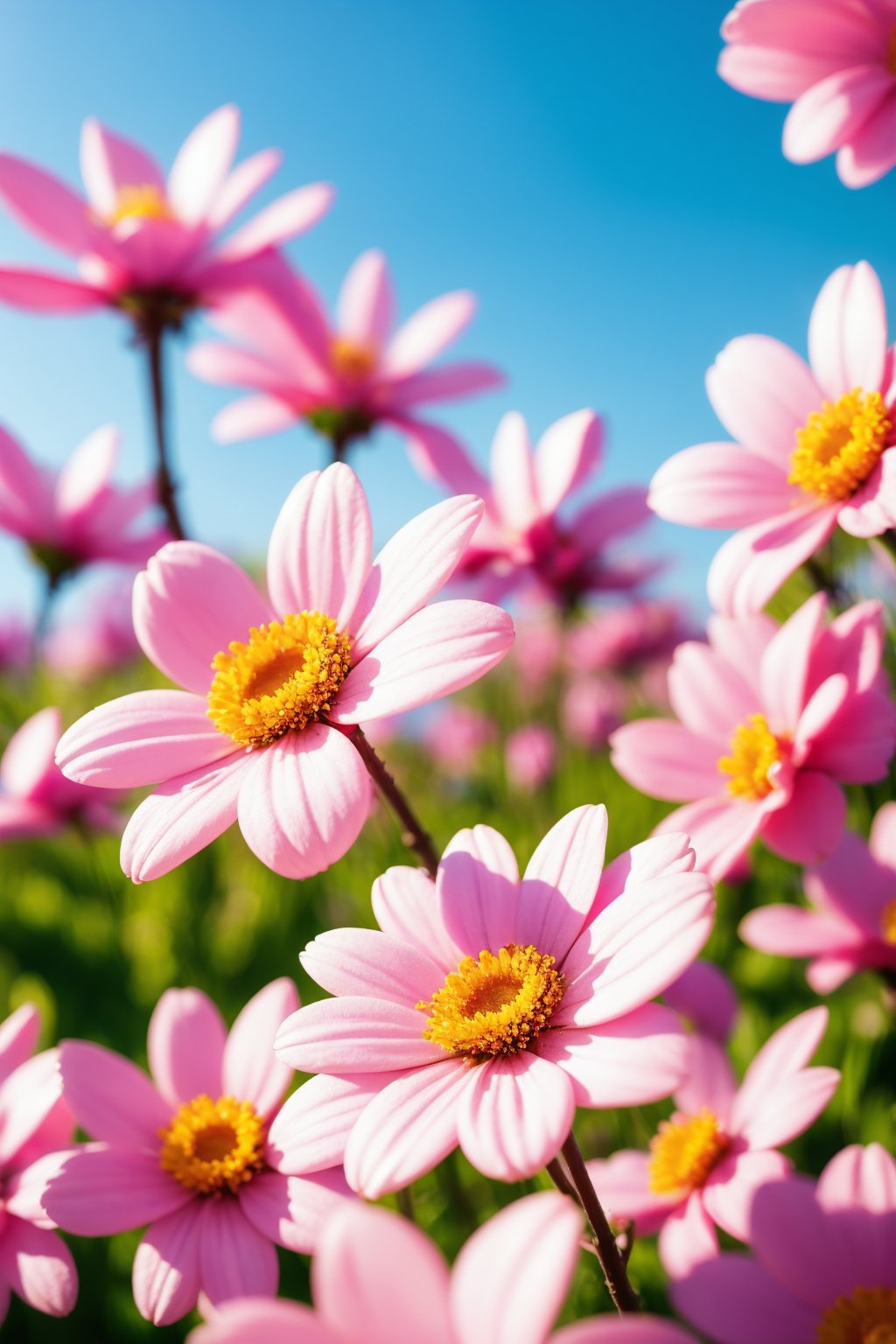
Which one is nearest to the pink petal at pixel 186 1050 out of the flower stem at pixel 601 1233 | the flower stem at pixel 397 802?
the flower stem at pixel 397 802

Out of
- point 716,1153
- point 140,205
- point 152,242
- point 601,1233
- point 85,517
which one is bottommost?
point 716,1153

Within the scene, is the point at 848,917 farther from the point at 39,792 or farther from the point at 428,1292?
the point at 39,792

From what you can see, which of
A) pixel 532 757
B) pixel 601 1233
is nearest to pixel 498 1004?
pixel 601 1233

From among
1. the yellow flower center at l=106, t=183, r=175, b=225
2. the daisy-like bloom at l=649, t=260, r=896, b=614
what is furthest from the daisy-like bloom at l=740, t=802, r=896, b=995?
the yellow flower center at l=106, t=183, r=175, b=225

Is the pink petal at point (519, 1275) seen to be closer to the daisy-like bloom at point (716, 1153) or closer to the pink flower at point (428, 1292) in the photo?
the pink flower at point (428, 1292)

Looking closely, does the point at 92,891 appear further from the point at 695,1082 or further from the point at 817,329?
the point at 817,329

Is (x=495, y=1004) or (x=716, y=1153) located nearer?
(x=495, y=1004)

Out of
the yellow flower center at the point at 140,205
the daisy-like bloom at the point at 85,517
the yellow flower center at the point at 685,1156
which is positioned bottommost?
the yellow flower center at the point at 685,1156

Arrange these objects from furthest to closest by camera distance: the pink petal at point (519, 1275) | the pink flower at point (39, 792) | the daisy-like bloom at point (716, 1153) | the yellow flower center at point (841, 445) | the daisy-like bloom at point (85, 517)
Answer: the daisy-like bloom at point (85, 517) < the pink flower at point (39, 792) < the yellow flower center at point (841, 445) < the daisy-like bloom at point (716, 1153) < the pink petal at point (519, 1275)

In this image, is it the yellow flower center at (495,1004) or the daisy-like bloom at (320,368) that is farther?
the daisy-like bloom at (320,368)
